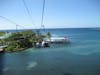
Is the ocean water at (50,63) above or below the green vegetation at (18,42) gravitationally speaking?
below

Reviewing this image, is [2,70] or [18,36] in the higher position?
[18,36]

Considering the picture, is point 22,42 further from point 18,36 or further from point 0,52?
point 0,52

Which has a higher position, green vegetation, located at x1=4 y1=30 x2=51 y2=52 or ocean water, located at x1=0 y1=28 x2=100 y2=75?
green vegetation, located at x1=4 y1=30 x2=51 y2=52

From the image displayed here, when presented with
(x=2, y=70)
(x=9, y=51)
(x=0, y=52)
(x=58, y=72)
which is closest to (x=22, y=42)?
(x=9, y=51)

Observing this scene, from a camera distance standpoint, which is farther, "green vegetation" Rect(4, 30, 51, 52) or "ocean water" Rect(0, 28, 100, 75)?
"green vegetation" Rect(4, 30, 51, 52)

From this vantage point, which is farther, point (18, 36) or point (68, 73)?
point (18, 36)

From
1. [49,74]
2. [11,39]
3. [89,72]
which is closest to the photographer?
[49,74]

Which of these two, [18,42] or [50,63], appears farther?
[18,42]

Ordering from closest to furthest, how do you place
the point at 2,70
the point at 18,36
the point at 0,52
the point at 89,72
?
the point at 89,72 < the point at 2,70 < the point at 0,52 < the point at 18,36

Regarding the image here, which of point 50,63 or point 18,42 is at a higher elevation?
point 18,42

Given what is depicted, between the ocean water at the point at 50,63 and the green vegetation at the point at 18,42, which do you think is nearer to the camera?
the ocean water at the point at 50,63
